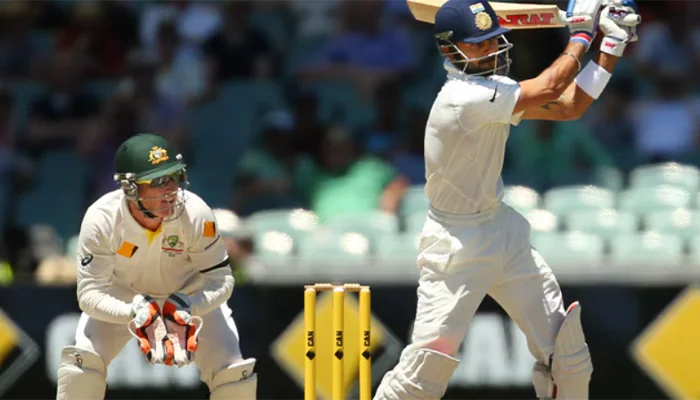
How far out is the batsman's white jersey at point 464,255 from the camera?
5.14 meters

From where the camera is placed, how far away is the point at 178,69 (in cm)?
952

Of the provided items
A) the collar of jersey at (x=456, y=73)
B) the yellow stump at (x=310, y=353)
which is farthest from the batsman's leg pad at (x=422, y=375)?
the collar of jersey at (x=456, y=73)

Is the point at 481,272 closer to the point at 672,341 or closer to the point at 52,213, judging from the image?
the point at 672,341

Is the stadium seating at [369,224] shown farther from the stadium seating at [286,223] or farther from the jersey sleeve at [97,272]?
the jersey sleeve at [97,272]

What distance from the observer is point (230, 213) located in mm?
8180

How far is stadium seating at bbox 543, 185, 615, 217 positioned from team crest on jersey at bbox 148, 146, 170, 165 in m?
3.20

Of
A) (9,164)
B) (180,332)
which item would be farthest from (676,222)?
(9,164)

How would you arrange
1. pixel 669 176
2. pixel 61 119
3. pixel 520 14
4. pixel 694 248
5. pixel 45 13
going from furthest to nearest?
pixel 45 13
pixel 61 119
pixel 669 176
pixel 694 248
pixel 520 14

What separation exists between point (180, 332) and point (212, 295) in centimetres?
24

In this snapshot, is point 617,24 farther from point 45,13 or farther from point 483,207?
point 45,13

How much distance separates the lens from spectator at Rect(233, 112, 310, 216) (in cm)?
846

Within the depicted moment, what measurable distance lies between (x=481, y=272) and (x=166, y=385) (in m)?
2.28

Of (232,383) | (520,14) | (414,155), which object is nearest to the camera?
(232,383)

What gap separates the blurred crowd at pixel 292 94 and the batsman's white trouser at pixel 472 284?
2.65 m
